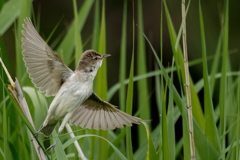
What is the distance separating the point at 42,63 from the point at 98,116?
35cm

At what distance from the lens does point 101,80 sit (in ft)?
7.73

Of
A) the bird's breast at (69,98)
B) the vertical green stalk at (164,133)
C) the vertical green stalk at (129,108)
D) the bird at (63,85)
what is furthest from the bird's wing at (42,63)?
the vertical green stalk at (164,133)

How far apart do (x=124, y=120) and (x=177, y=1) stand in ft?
15.9

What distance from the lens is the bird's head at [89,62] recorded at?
1959 millimetres

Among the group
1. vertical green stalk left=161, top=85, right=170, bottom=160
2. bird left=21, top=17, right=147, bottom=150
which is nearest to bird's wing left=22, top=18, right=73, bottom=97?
bird left=21, top=17, right=147, bottom=150

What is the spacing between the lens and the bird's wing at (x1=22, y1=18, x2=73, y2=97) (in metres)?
1.82

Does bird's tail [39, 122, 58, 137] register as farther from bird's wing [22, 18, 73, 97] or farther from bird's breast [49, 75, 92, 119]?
bird's wing [22, 18, 73, 97]

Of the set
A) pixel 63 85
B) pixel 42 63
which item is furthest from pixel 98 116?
pixel 42 63

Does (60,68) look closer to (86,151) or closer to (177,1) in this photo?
(86,151)

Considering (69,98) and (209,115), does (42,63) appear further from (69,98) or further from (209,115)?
(209,115)

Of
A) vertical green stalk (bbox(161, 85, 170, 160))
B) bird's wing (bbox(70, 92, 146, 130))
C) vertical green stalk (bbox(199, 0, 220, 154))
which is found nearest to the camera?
vertical green stalk (bbox(161, 85, 170, 160))

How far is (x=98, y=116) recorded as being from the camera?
80.9 inches

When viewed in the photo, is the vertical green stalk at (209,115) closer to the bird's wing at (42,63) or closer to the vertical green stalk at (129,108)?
the vertical green stalk at (129,108)

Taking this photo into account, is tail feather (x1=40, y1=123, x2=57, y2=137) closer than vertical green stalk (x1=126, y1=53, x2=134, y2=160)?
No
